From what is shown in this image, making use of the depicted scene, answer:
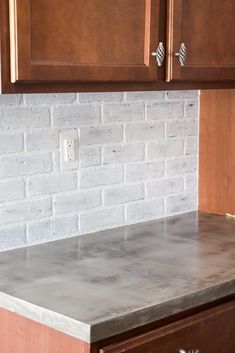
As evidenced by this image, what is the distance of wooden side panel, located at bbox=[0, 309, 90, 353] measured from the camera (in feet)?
4.89

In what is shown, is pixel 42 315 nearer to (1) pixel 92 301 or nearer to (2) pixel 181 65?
(1) pixel 92 301

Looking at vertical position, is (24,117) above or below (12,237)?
above

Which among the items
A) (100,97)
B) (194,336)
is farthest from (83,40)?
(194,336)

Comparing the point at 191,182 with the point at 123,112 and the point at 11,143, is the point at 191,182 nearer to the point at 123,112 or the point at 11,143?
the point at 123,112

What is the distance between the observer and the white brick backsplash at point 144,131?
2.32 metres

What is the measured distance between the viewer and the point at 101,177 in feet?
7.36

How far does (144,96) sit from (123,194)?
358mm

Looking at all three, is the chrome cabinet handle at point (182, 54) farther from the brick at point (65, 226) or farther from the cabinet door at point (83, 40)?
the brick at point (65, 226)

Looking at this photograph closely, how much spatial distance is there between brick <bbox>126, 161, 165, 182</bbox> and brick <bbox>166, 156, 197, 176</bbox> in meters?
0.04

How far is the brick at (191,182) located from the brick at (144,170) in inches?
5.8

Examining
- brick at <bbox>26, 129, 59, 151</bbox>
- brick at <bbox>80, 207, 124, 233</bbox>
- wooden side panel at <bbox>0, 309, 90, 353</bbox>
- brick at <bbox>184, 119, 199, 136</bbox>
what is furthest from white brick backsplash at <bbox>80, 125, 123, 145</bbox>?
wooden side panel at <bbox>0, 309, 90, 353</bbox>

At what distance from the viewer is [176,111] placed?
2.47m

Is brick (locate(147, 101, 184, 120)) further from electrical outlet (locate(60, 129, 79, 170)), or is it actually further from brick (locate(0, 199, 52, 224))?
brick (locate(0, 199, 52, 224))

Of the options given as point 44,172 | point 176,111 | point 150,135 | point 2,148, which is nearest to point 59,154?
point 44,172
